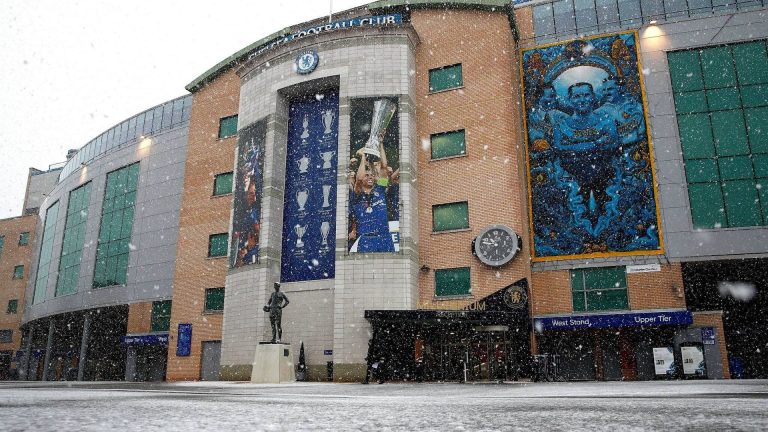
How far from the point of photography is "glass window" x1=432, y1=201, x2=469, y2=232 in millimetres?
26297

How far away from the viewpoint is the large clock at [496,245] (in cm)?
2459

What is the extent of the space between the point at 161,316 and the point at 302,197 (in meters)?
13.6

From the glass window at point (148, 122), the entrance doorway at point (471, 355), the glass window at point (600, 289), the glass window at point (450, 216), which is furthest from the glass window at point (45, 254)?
the glass window at point (600, 289)

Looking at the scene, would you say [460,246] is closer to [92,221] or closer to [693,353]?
[693,353]

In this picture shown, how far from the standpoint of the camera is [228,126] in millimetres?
33969

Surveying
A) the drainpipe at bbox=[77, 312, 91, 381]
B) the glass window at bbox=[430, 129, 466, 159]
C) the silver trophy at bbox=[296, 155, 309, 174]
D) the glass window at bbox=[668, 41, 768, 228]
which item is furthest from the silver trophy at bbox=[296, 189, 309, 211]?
the drainpipe at bbox=[77, 312, 91, 381]

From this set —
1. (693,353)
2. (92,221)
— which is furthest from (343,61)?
(92,221)

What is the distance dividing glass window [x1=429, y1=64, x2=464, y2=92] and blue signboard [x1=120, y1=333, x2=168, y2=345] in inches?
852

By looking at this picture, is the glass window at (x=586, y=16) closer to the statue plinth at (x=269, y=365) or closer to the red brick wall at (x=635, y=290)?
the red brick wall at (x=635, y=290)

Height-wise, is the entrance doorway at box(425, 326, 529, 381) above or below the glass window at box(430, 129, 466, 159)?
below

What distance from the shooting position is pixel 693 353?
22875 millimetres

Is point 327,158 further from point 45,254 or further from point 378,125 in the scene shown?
point 45,254

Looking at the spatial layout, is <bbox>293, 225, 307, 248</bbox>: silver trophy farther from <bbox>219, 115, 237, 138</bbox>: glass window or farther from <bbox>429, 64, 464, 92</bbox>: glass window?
<bbox>429, 64, 464, 92</bbox>: glass window

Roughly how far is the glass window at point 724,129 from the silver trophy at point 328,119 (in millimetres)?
16881
